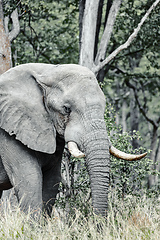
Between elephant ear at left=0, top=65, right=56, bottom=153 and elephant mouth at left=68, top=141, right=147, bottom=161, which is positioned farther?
elephant ear at left=0, top=65, right=56, bottom=153

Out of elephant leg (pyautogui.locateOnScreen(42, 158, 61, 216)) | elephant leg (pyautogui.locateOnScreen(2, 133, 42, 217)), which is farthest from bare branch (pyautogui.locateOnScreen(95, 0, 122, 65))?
elephant leg (pyautogui.locateOnScreen(2, 133, 42, 217))

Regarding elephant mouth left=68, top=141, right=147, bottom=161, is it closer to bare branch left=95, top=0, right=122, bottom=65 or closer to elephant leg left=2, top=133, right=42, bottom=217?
elephant leg left=2, top=133, right=42, bottom=217

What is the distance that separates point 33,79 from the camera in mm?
5516

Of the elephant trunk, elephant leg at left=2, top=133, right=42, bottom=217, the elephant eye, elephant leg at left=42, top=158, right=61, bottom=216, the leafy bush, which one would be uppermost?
the elephant eye

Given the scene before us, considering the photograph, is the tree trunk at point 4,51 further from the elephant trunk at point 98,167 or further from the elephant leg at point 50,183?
the elephant trunk at point 98,167

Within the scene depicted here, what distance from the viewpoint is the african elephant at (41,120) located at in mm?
4895

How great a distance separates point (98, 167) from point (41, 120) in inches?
44.9

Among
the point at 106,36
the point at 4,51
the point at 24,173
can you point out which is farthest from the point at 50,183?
the point at 106,36

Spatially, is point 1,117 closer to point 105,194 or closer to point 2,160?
point 2,160

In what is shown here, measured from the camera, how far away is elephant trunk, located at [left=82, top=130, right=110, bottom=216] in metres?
4.59

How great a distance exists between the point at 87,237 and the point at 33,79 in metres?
2.28

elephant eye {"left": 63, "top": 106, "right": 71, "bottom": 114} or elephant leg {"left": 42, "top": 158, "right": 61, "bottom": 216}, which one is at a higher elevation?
elephant eye {"left": 63, "top": 106, "right": 71, "bottom": 114}

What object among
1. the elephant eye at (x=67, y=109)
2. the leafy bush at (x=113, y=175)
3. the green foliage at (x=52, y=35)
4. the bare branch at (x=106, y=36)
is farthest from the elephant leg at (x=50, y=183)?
the green foliage at (x=52, y=35)

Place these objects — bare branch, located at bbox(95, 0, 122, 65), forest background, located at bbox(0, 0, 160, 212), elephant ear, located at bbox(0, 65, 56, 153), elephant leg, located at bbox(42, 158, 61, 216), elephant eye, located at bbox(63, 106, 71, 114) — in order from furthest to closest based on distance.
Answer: bare branch, located at bbox(95, 0, 122, 65) → forest background, located at bbox(0, 0, 160, 212) → elephant leg, located at bbox(42, 158, 61, 216) → elephant ear, located at bbox(0, 65, 56, 153) → elephant eye, located at bbox(63, 106, 71, 114)
